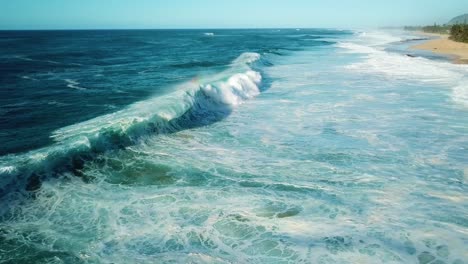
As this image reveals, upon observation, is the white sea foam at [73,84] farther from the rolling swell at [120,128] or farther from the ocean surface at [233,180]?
the rolling swell at [120,128]

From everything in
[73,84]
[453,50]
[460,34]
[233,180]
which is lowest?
[233,180]

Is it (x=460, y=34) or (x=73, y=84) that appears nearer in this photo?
(x=73, y=84)

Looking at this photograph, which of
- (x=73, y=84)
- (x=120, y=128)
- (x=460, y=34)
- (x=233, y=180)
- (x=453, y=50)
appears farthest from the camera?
(x=460, y=34)

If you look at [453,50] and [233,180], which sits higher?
[453,50]

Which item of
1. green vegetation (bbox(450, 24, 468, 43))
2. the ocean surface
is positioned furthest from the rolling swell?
green vegetation (bbox(450, 24, 468, 43))

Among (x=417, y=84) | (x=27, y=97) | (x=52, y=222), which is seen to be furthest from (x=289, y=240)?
(x=417, y=84)

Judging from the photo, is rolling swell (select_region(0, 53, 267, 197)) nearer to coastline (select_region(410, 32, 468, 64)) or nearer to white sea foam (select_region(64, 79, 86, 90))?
white sea foam (select_region(64, 79, 86, 90))

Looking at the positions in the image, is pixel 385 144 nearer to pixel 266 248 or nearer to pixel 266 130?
pixel 266 130

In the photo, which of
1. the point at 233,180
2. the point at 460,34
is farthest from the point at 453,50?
the point at 233,180

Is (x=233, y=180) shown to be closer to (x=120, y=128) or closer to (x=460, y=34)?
(x=120, y=128)
